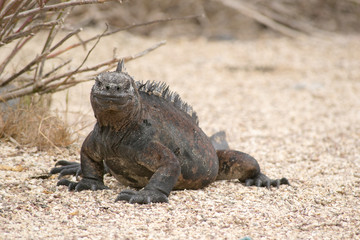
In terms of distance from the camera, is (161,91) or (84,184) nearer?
(84,184)

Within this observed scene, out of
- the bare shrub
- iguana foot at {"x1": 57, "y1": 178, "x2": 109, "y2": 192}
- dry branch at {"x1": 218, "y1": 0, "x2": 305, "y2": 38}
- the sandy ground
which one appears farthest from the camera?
dry branch at {"x1": 218, "y1": 0, "x2": 305, "y2": 38}

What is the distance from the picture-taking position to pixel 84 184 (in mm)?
4449

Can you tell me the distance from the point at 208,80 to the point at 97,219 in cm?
807

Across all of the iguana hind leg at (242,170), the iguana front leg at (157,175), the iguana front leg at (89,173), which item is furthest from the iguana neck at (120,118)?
the iguana hind leg at (242,170)

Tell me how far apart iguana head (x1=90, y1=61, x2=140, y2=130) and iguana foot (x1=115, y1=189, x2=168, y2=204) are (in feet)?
1.92

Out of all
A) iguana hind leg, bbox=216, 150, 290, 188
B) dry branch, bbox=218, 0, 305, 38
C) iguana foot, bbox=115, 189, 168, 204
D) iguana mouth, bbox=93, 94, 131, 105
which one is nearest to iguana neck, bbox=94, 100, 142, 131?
iguana mouth, bbox=93, 94, 131, 105

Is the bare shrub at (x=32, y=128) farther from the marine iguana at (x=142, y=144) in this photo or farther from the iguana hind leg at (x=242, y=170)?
the iguana hind leg at (x=242, y=170)

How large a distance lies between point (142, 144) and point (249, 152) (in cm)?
269

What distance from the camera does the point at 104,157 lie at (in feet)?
14.5

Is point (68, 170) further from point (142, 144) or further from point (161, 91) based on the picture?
point (161, 91)

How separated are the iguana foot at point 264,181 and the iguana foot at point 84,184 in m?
1.47

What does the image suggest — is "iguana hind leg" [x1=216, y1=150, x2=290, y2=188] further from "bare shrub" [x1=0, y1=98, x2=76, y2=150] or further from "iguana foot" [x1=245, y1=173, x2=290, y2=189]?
"bare shrub" [x1=0, y1=98, x2=76, y2=150]

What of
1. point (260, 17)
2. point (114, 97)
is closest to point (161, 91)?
point (114, 97)

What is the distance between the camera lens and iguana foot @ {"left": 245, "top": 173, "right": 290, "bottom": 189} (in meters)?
5.05
